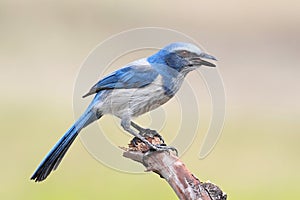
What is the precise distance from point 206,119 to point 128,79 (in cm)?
436

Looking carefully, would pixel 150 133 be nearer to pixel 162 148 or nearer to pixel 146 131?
pixel 146 131

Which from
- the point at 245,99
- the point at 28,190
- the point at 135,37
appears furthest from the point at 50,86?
the point at 135,37

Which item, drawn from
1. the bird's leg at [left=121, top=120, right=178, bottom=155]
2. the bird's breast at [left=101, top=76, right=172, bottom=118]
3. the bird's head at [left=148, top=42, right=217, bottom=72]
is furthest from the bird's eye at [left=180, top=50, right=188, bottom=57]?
the bird's leg at [left=121, top=120, right=178, bottom=155]

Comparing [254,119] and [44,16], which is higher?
[44,16]

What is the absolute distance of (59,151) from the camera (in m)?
4.72

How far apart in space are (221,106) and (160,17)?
32.0 feet

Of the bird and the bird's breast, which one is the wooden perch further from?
the bird's breast

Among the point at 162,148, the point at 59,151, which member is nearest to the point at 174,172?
the point at 162,148

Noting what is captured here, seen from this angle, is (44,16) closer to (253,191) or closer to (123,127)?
(253,191)

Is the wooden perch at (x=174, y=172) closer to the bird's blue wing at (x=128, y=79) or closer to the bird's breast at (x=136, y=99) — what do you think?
the bird's breast at (x=136, y=99)

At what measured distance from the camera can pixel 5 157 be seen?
9805mm

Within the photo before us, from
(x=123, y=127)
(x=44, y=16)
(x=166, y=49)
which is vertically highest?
(x=44, y=16)

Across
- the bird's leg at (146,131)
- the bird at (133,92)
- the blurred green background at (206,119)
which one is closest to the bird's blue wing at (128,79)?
the bird at (133,92)

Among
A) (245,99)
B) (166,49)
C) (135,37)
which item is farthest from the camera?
(245,99)
